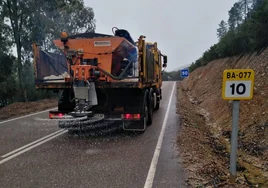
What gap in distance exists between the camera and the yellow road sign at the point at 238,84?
4.02m

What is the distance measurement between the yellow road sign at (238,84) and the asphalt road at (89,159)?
1619 mm

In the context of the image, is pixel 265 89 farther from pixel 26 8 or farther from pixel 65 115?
pixel 26 8

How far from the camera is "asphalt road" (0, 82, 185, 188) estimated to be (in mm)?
4406

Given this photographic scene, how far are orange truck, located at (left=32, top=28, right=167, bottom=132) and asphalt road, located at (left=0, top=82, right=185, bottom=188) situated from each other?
2.17 feet

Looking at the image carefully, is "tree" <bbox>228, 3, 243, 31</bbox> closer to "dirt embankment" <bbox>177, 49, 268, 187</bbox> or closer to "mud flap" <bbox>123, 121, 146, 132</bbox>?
"dirt embankment" <bbox>177, 49, 268, 187</bbox>

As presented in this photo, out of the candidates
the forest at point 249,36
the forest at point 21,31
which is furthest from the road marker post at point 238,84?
the forest at point 21,31

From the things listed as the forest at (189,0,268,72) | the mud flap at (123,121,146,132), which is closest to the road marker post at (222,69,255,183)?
the mud flap at (123,121,146,132)

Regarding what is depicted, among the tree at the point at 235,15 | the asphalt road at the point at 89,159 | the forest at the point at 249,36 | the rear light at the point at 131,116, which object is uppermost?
the tree at the point at 235,15

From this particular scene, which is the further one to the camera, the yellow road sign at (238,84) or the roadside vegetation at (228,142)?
the roadside vegetation at (228,142)

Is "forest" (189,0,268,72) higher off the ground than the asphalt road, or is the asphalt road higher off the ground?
"forest" (189,0,268,72)

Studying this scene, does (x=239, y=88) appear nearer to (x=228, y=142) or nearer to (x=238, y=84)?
(x=238, y=84)

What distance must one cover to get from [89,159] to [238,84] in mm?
3276

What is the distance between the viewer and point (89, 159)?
5.54 m

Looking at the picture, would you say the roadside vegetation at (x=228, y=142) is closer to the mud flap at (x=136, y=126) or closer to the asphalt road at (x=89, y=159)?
the asphalt road at (x=89, y=159)
